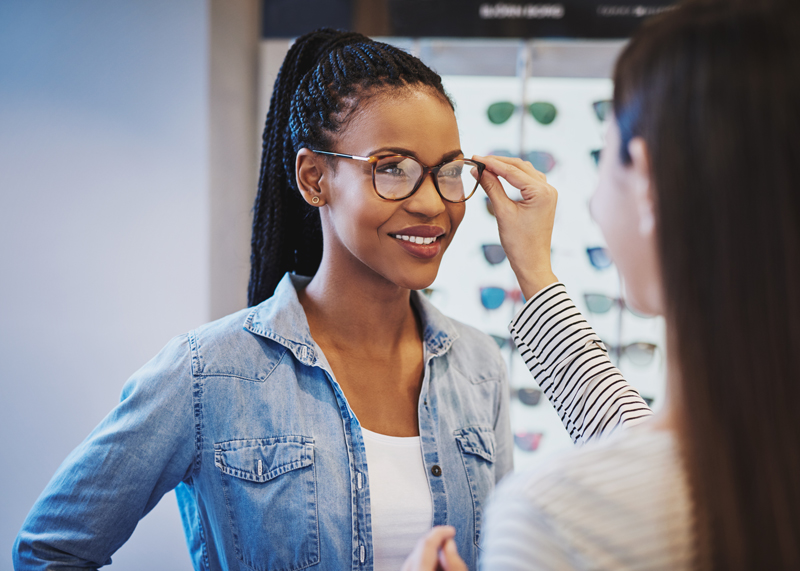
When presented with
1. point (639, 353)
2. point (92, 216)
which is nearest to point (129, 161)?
point (92, 216)

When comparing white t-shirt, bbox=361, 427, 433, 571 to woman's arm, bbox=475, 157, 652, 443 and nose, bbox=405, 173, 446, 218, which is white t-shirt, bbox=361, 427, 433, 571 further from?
nose, bbox=405, 173, 446, 218

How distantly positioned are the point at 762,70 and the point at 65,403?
2.62m

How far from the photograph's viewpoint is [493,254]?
9.14ft

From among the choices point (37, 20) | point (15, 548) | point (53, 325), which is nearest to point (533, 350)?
point (15, 548)

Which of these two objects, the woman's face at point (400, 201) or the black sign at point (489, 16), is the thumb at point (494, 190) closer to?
the woman's face at point (400, 201)

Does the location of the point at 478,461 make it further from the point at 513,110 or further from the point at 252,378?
the point at 513,110

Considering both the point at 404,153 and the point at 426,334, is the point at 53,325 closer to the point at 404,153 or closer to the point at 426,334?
the point at 426,334

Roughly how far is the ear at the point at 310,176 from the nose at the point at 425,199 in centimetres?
21

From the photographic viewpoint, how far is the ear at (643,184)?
60 cm

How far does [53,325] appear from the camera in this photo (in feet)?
7.72

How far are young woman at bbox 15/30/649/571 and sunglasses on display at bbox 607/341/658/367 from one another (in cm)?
174

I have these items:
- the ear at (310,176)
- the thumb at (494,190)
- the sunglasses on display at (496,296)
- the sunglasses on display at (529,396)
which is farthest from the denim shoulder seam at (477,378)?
the sunglasses on display at (529,396)

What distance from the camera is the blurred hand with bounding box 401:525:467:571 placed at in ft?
2.24

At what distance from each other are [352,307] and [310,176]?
296 mm
